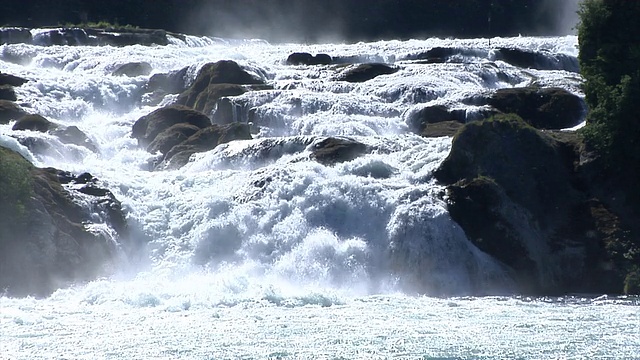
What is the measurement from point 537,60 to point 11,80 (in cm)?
2623

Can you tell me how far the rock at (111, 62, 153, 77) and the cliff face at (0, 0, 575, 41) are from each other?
133 ft

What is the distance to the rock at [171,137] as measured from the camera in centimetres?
5028

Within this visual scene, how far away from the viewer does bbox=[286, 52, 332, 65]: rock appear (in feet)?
217

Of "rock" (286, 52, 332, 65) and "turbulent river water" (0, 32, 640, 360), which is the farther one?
"rock" (286, 52, 332, 65)

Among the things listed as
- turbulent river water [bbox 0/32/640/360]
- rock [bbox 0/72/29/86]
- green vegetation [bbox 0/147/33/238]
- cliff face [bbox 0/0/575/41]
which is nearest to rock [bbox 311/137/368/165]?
turbulent river water [bbox 0/32/640/360]

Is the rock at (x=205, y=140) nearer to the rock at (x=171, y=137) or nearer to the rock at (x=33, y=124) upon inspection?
the rock at (x=171, y=137)

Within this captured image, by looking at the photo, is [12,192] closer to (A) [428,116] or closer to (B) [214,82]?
(A) [428,116]

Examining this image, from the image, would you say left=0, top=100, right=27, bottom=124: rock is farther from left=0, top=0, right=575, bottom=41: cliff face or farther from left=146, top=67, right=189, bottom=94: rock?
left=0, top=0, right=575, bottom=41: cliff face

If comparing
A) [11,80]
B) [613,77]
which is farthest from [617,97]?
[11,80]

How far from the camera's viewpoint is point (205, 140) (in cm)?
4900

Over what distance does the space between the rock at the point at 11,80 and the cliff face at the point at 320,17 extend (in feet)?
149

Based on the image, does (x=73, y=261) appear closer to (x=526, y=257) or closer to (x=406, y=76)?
(x=526, y=257)

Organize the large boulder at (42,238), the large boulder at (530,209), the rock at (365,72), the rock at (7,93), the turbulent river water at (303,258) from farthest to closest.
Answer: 1. the rock at (365,72)
2. the rock at (7,93)
3. the large boulder at (530,209)
4. the large boulder at (42,238)
5. the turbulent river water at (303,258)

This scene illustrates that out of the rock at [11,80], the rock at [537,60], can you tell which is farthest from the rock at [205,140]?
the rock at [537,60]
